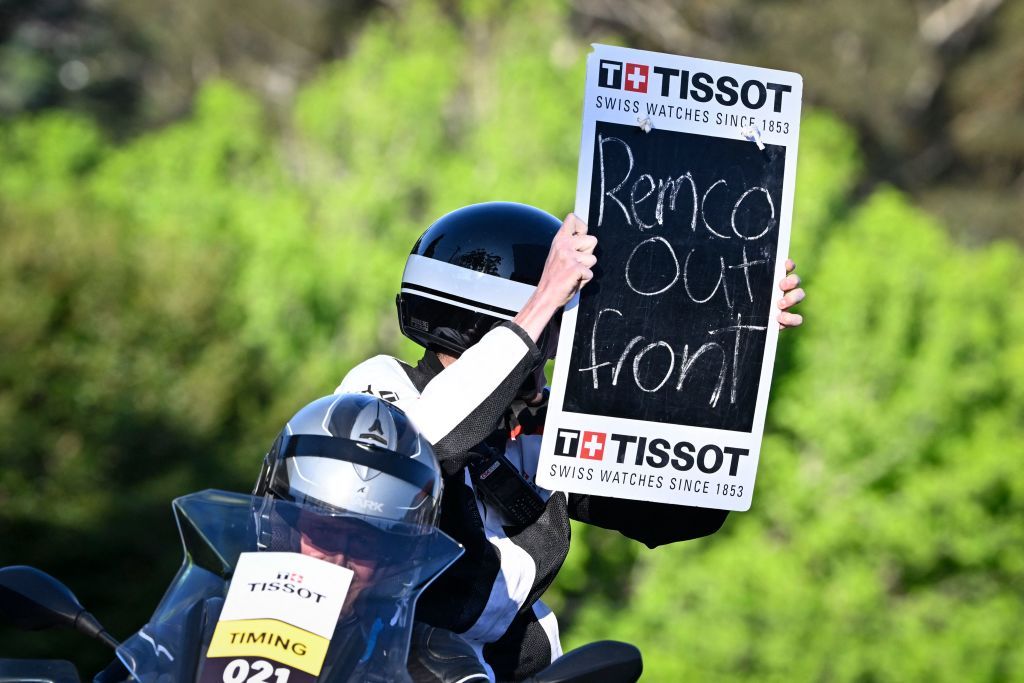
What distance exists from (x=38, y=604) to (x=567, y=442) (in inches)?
51.6

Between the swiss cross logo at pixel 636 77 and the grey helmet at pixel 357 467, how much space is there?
1137 millimetres

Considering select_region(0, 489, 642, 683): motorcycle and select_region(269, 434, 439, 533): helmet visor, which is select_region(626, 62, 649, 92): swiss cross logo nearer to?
select_region(269, 434, 439, 533): helmet visor

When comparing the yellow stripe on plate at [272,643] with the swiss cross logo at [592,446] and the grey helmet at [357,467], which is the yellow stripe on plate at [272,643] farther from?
the swiss cross logo at [592,446]

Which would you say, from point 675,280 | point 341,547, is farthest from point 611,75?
point 341,547

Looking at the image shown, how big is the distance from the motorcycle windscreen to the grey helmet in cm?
2

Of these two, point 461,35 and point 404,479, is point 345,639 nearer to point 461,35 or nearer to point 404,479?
point 404,479

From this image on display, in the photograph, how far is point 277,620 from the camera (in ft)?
8.35

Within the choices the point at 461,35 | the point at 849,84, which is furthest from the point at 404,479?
the point at 849,84

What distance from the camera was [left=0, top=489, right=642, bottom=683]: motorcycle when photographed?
2537mm

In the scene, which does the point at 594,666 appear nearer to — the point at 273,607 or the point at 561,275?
the point at 273,607

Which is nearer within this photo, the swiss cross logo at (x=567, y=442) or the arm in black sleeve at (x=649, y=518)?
the swiss cross logo at (x=567, y=442)

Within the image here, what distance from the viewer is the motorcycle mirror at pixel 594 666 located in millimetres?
2686

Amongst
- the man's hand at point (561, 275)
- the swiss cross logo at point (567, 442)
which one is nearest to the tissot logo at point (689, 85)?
the man's hand at point (561, 275)

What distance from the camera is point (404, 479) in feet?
9.45
